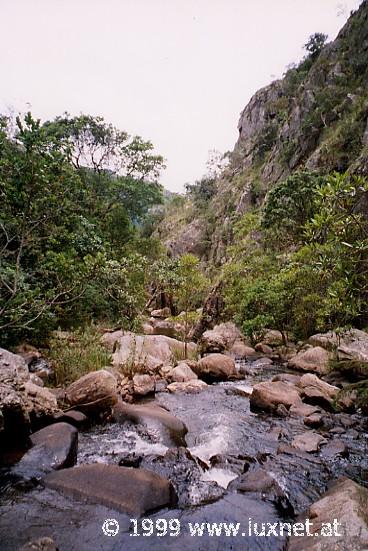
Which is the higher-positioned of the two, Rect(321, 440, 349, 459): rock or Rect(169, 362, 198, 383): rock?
Rect(321, 440, 349, 459): rock

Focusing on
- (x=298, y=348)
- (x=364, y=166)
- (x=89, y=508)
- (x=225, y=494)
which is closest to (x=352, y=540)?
(x=225, y=494)

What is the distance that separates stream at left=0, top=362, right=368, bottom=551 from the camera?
3340 millimetres

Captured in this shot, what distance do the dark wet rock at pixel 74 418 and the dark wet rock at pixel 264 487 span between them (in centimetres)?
301

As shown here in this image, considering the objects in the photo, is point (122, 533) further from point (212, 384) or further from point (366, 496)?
point (212, 384)

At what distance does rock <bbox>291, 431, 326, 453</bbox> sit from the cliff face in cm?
1390

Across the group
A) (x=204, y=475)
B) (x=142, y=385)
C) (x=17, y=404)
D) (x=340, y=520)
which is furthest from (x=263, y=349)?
(x=340, y=520)

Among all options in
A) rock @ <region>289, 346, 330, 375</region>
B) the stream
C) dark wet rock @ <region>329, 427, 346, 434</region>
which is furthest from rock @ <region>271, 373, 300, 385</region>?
dark wet rock @ <region>329, 427, 346, 434</region>

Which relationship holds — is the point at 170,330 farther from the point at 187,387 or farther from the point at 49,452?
the point at 49,452

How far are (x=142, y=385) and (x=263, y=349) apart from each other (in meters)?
8.16

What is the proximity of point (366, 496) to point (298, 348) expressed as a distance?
34.9 feet

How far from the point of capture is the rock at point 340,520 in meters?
2.79

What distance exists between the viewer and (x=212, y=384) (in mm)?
10102

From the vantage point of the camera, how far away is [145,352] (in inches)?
431

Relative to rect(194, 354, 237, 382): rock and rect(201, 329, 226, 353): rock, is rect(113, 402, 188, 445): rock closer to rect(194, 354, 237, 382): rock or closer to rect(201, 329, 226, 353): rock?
rect(194, 354, 237, 382): rock
